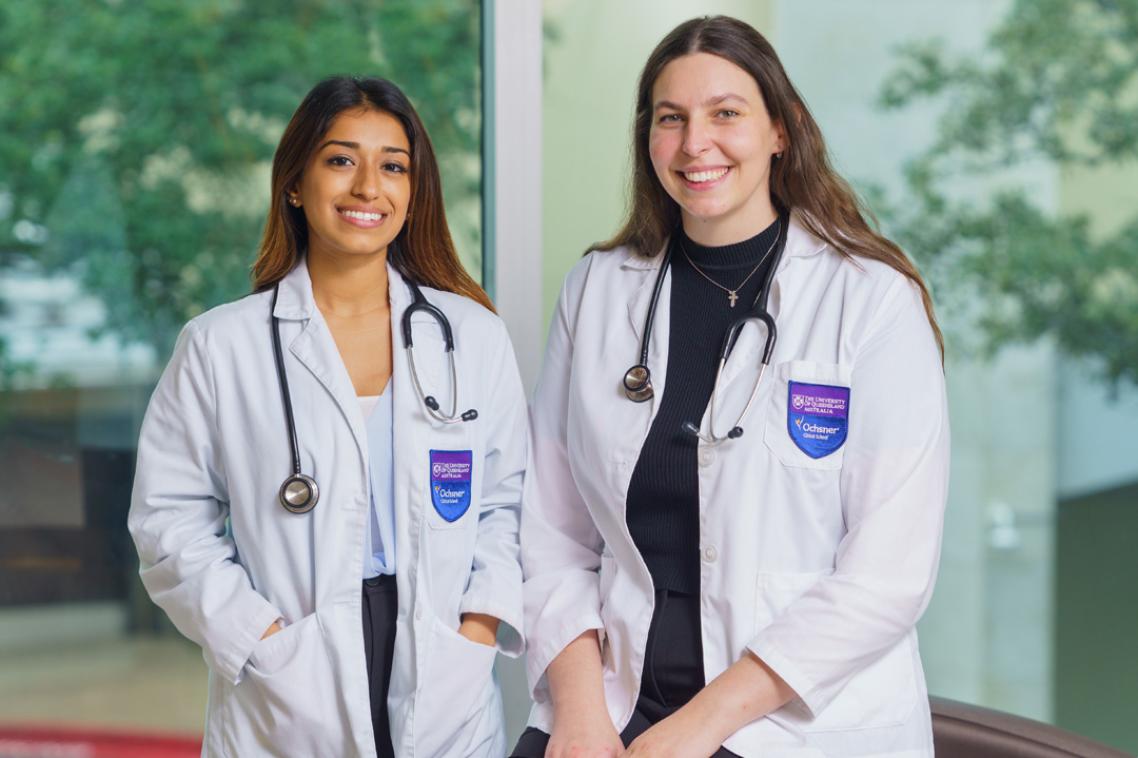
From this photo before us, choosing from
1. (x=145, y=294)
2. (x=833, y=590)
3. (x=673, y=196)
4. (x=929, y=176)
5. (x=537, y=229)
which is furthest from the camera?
(x=929, y=176)

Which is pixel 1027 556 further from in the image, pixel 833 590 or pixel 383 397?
pixel 383 397

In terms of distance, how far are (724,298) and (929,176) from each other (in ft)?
4.21

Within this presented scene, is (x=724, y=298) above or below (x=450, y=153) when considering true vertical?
below

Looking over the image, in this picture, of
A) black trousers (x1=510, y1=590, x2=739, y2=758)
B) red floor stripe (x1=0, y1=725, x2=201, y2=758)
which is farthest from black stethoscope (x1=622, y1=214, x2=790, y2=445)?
red floor stripe (x1=0, y1=725, x2=201, y2=758)

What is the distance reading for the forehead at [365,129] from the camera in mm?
1606

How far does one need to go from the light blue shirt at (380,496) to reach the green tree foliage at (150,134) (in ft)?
3.25

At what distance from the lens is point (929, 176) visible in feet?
9.12

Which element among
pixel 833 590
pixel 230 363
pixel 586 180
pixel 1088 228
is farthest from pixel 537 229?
pixel 1088 228

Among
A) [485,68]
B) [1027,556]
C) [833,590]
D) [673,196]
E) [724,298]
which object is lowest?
[1027,556]

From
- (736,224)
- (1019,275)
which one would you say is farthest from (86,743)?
(1019,275)

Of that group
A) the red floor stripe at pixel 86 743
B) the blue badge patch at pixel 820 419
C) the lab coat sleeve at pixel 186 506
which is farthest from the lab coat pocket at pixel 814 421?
the red floor stripe at pixel 86 743

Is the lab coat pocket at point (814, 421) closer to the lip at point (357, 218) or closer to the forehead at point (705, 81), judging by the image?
the forehead at point (705, 81)

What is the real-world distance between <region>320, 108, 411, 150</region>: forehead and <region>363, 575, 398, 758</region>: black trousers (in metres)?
0.59

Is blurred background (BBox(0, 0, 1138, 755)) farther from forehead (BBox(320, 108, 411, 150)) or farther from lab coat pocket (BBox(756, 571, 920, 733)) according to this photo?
lab coat pocket (BBox(756, 571, 920, 733))
